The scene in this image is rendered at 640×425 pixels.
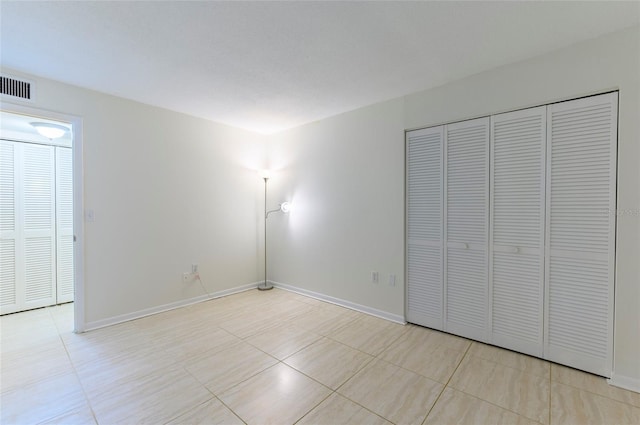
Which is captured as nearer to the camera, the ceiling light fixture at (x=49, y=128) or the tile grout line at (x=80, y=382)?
the tile grout line at (x=80, y=382)

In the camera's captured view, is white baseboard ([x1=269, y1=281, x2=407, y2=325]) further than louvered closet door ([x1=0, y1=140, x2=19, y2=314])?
No

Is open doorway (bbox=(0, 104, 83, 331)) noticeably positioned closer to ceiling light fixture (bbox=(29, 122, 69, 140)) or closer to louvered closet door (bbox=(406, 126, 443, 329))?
ceiling light fixture (bbox=(29, 122, 69, 140))

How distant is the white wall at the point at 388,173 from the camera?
6.11ft

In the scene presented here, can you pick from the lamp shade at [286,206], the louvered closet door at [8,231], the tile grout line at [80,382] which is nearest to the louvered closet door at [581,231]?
the lamp shade at [286,206]

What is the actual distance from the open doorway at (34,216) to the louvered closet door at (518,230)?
14.8ft

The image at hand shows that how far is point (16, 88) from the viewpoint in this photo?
2.38 m

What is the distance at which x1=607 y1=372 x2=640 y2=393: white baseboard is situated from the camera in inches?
72.0

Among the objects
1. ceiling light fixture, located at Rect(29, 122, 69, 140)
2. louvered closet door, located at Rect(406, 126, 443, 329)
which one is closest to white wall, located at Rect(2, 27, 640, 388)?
louvered closet door, located at Rect(406, 126, 443, 329)

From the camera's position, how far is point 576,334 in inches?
81.6

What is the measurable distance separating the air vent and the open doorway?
24.2 inches

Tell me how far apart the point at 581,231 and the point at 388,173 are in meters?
1.68

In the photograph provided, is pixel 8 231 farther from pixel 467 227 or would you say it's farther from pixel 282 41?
pixel 467 227

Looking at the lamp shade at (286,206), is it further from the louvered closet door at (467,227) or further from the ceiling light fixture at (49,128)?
the ceiling light fixture at (49,128)

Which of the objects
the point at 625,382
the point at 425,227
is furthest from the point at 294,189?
the point at 625,382
